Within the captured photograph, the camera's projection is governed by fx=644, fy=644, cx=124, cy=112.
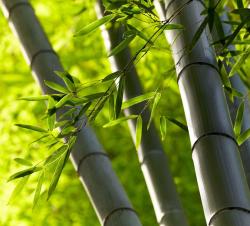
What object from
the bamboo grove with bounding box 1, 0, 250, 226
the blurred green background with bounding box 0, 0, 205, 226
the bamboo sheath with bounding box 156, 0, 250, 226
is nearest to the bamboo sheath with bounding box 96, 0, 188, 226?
the bamboo grove with bounding box 1, 0, 250, 226

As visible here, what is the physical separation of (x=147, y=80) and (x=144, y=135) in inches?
58.6

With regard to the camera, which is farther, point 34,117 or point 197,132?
point 34,117

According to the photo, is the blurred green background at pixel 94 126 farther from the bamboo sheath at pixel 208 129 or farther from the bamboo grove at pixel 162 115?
the bamboo sheath at pixel 208 129

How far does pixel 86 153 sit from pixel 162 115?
1.14 feet

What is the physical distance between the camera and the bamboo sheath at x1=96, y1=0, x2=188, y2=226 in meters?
2.72

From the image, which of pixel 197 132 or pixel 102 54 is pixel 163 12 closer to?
pixel 197 132

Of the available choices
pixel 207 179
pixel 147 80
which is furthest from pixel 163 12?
pixel 147 80

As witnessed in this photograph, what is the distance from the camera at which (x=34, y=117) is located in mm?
4410

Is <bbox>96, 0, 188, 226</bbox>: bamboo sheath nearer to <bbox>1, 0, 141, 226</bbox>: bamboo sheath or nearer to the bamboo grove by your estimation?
the bamboo grove

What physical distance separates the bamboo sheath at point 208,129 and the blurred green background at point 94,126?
168 cm

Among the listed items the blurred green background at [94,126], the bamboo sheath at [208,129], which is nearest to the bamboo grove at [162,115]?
the bamboo sheath at [208,129]

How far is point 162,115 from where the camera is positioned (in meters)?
2.39

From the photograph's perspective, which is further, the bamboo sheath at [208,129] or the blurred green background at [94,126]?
the blurred green background at [94,126]

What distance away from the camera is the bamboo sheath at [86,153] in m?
2.36
